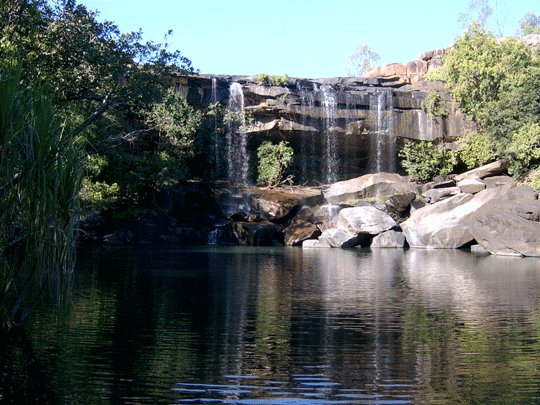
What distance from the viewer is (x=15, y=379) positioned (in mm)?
6211

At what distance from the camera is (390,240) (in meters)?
30.4

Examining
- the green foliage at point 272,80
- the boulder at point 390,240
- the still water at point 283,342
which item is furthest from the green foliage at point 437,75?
the still water at point 283,342

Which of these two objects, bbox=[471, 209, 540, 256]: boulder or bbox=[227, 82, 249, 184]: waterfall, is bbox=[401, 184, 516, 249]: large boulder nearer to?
bbox=[471, 209, 540, 256]: boulder

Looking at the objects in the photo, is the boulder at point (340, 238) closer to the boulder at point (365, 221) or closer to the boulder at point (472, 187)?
the boulder at point (365, 221)

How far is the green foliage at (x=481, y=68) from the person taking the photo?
37812 millimetres

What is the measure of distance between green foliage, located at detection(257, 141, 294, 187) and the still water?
22.4m

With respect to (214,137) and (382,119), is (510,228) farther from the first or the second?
(214,137)

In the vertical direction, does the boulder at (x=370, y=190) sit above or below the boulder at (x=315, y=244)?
above

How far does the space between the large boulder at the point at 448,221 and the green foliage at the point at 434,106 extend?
10192 millimetres

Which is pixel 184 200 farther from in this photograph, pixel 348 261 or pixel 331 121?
pixel 348 261

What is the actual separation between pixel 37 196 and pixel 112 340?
2.41 meters

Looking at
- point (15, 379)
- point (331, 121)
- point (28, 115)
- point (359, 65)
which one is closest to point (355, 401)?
point (15, 379)

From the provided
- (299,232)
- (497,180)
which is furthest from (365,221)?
(497,180)

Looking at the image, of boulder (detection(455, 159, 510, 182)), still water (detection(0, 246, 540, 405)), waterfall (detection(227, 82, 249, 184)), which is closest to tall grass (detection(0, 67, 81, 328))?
still water (detection(0, 246, 540, 405))
